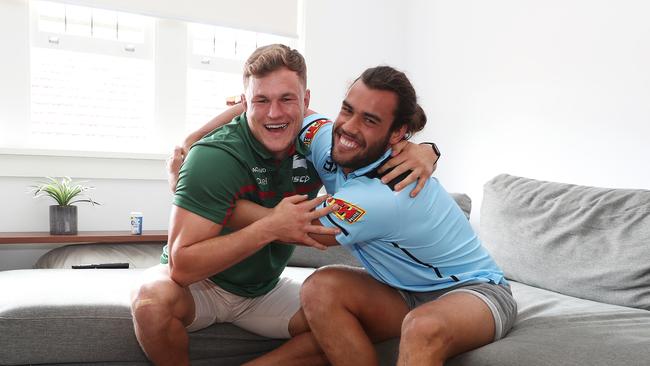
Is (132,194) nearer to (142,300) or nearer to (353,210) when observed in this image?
(142,300)

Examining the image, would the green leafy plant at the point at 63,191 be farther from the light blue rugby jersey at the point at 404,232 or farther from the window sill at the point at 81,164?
the light blue rugby jersey at the point at 404,232

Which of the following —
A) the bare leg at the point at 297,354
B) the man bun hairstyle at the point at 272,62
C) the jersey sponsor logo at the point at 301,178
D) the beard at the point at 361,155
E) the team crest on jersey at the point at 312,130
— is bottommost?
the bare leg at the point at 297,354

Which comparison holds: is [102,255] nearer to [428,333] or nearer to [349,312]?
[349,312]

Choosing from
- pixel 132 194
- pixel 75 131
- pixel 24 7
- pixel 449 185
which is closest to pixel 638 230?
pixel 449 185

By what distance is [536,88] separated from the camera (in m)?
2.63

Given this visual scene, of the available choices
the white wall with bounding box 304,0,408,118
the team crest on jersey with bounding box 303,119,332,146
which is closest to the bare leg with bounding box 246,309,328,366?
the team crest on jersey with bounding box 303,119,332,146

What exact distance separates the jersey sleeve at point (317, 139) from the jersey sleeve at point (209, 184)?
0.97 ft

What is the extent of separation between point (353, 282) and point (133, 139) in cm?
186

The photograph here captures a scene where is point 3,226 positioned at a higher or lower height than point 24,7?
lower

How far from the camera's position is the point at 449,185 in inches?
129

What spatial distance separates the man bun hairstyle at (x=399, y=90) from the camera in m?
1.62

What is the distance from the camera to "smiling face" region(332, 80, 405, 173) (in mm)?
1610

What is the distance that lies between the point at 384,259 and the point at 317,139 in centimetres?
46

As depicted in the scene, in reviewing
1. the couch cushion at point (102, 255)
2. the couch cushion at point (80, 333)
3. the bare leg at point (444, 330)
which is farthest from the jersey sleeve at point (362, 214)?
the couch cushion at point (102, 255)
